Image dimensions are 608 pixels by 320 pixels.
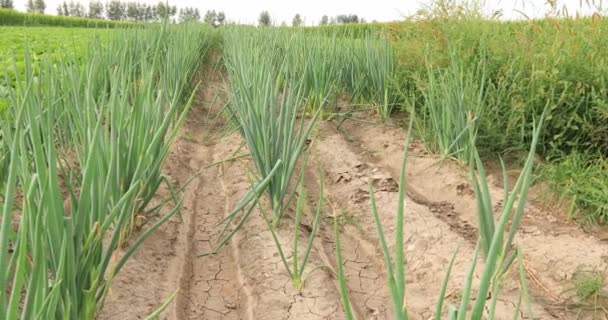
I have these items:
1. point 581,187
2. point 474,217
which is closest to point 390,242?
point 474,217

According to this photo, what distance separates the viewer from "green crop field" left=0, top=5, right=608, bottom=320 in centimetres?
111

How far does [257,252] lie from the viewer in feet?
6.67

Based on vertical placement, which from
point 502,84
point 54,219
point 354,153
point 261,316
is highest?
point 502,84

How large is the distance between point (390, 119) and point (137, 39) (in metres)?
1.74

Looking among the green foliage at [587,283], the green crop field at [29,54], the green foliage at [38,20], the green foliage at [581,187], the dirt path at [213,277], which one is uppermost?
the green foliage at [38,20]

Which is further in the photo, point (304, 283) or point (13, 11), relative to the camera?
point (13, 11)

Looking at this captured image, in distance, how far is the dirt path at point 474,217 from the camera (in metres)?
1.91

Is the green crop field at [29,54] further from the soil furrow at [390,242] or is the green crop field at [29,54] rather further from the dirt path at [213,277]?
the soil furrow at [390,242]

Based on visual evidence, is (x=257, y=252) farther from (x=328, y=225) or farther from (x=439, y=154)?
(x=439, y=154)

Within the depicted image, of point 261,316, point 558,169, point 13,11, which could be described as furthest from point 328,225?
point 13,11

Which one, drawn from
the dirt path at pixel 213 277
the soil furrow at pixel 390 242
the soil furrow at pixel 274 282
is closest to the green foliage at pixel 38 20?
the soil furrow at pixel 390 242

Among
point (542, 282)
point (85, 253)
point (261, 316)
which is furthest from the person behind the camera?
point (542, 282)

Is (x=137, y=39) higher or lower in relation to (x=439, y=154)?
higher

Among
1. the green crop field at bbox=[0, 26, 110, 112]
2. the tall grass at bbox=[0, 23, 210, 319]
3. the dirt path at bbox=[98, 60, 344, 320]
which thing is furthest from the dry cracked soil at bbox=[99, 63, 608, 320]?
the green crop field at bbox=[0, 26, 110, 112]
